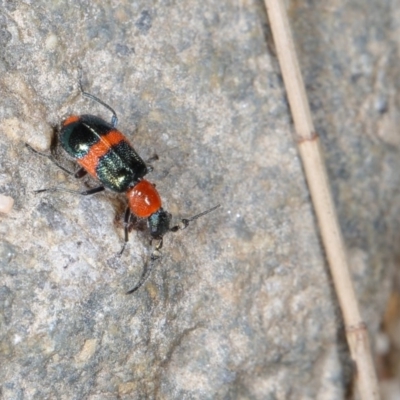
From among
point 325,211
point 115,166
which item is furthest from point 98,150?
point 325,211

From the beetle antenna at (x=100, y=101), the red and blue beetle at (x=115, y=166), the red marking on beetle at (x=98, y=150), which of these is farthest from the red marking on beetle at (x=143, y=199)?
the beetle antenna at (x=100, y=101)

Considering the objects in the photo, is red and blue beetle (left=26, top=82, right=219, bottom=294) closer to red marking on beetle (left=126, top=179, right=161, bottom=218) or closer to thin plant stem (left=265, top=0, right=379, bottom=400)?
red marking on beetle (left=126, top=179, right=161, bottom=218)

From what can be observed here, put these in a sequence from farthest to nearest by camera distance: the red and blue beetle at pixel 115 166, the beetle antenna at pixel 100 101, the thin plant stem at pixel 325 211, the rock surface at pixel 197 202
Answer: the thin plant stem at pixel 325 211, the beetle antenna at pixel 100 101, the red and blue beetle at pixel 115 166, the rock surface at pixel 197 202

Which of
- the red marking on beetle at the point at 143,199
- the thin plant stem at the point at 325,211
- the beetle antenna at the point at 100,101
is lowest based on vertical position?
the red marking on beetle at the point at 143,199

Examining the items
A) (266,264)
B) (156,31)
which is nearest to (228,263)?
(266,264)

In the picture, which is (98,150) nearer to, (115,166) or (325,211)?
(115,166)

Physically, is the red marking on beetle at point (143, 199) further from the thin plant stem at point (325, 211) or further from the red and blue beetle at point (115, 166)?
the thin plant stem at point (325, 211)

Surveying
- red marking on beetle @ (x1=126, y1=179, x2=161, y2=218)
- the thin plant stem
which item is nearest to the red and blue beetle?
red marking on beetle @ (x1=126, y1=179, x2=161, y2=218)

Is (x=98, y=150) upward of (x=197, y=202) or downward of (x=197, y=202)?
downward
